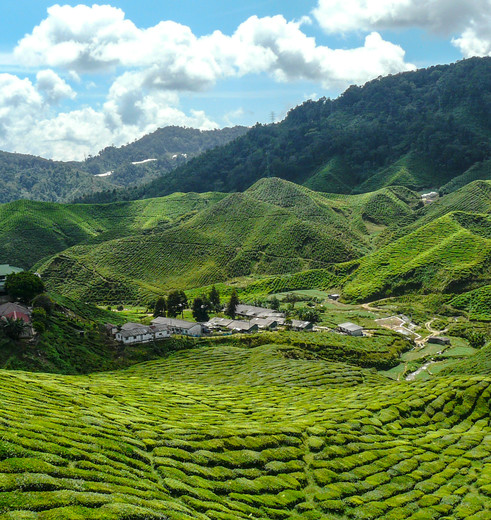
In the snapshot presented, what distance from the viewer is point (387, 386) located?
89250 millimetres

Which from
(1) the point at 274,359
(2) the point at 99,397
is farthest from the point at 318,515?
(1) the point at 274,359

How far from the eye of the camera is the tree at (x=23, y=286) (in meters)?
97.2

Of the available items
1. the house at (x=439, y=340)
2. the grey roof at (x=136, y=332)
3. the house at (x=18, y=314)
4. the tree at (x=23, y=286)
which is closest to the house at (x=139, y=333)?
the grey roof at (x=136, y=332)

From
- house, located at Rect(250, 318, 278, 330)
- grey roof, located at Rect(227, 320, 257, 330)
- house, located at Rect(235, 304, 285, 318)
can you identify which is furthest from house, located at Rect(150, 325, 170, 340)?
house, located at Rect(235, 304, 285, 318)

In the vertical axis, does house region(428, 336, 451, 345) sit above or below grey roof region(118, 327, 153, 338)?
above

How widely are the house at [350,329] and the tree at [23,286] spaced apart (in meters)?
87.6

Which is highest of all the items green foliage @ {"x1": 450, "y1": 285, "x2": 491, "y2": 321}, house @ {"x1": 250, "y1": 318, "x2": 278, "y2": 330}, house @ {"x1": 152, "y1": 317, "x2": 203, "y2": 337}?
green foliage @ {"x1": 450, "y1": 285, "x2": 491, "y2": 321}

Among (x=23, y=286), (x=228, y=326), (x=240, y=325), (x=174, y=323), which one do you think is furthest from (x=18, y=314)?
(x=240, y=325)

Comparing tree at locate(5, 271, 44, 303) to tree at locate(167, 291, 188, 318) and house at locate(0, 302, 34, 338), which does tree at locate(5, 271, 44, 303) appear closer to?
house at locate(0, 302, 34, 338)

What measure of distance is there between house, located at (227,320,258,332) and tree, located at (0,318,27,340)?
70.5 m

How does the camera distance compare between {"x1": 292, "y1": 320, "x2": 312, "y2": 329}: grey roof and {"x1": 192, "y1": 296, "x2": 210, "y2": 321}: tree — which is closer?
{"x1": 292, "y1": 320, "x2": 312, "y2": 329}: grey roof

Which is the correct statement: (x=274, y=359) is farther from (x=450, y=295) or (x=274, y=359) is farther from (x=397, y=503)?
(x=450, y=295)

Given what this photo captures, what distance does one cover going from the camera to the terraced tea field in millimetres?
31389

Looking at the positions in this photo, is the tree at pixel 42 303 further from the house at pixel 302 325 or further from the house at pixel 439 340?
the house at pixel 439 340
